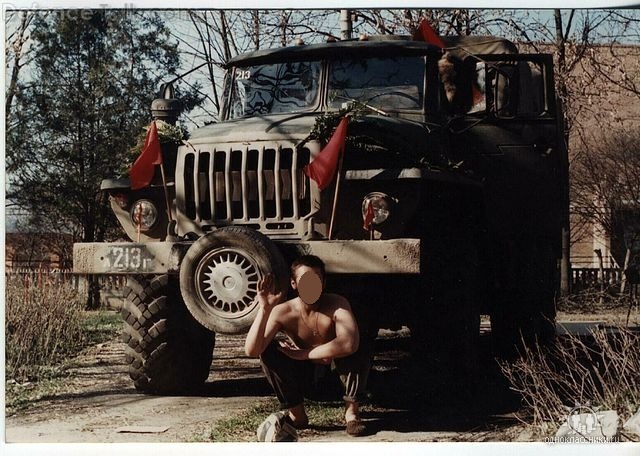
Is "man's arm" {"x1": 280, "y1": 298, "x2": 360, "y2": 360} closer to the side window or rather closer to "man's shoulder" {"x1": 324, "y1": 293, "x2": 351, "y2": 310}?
"man's shoulder" {"x1": 324, "y1": 293, "x2": 351, "y2": 310}

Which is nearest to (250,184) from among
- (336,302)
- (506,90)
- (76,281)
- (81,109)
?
(336,302)

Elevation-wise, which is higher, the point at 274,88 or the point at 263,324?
the point at 274,88

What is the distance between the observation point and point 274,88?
871cm

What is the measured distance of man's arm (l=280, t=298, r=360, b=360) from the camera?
6.98m

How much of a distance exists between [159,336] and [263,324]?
4.56ft

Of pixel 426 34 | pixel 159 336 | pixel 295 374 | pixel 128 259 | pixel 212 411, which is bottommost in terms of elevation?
pixel 212 411

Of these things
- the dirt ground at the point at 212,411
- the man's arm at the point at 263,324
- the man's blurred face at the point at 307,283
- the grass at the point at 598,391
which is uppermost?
the man's blurred face at the point at 307,283

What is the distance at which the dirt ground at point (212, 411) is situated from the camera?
7.12 metres

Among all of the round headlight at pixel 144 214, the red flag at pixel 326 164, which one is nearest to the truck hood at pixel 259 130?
the red flag at pixel 326 164

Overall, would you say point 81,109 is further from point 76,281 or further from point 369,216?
point 369,216

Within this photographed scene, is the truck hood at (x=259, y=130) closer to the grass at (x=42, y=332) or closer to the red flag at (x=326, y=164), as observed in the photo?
the red flag at (x=326, y=164)

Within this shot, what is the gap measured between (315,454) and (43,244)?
3.15 m

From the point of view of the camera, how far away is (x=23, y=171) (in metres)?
8.25

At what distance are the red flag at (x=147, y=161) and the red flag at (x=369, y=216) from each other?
1454 millimetres
